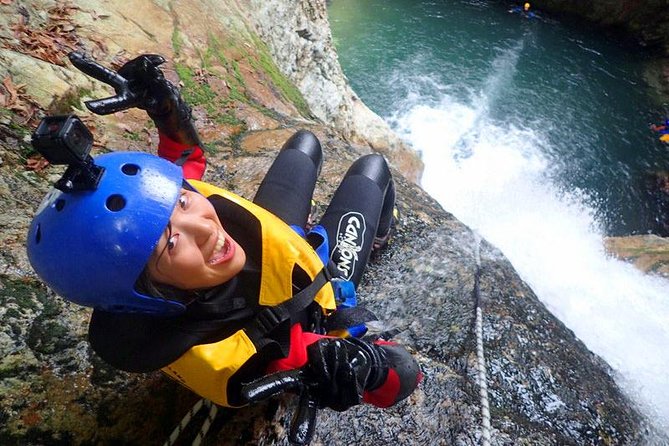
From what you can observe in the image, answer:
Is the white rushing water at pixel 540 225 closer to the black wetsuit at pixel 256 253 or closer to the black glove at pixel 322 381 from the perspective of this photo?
the black wetsuit at pixel 256 253

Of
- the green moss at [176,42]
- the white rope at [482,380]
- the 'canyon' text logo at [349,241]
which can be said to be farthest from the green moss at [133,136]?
the white rope at [482,380]

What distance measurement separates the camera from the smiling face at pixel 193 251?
173 centimetres

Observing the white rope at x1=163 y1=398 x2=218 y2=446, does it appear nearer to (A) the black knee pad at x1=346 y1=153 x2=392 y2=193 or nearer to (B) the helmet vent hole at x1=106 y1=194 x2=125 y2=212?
(B) the helmet vent hole at x1=106 y1=194 x2=125 y2=212

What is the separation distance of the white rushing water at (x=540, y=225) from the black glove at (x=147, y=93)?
423 centimetres

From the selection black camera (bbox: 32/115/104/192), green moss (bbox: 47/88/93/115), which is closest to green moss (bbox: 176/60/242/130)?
green moss (bbox: 47/88/93/115)

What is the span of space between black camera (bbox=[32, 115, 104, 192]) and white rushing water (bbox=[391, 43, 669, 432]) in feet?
14.1

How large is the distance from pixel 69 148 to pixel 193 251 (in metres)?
0.58

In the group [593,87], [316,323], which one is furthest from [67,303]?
[593,87]

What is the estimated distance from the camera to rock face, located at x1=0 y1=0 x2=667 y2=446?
7.61 ft

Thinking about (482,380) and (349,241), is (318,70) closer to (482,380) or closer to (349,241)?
(349,241)

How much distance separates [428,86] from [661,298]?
1389cm

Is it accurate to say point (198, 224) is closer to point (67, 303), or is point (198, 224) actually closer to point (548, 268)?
point (67, 303)

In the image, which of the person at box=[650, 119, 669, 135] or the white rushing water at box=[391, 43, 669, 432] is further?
the person at box=[650, 119, 669, 135]

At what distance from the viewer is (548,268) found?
8516 millimetres
